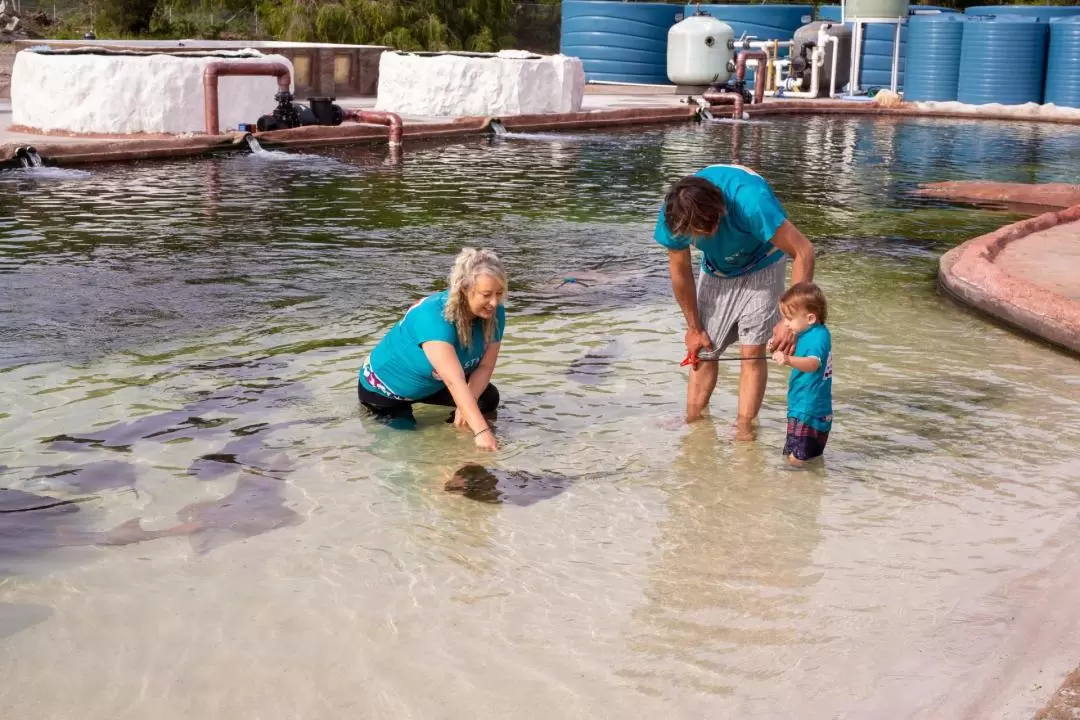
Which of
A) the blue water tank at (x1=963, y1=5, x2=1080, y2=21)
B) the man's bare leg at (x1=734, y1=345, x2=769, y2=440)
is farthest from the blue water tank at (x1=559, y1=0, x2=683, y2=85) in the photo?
the man's bare leg at (x1=734, y1=345, x2=769, y2=440)

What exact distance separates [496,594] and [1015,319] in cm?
491

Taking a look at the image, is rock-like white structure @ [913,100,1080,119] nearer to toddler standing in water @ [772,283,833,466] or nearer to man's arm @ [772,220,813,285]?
toddler standing in water @ [772,283,833,466]

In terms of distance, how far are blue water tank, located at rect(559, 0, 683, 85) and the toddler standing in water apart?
28190mm

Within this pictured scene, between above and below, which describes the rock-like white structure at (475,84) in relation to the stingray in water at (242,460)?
above

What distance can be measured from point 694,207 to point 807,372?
894 millimetres

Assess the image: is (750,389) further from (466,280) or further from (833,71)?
(833,71)

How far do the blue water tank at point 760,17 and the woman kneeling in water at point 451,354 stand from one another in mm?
28038

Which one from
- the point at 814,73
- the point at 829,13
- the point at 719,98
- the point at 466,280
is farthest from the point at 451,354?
the point at 829,13

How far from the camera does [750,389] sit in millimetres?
5570

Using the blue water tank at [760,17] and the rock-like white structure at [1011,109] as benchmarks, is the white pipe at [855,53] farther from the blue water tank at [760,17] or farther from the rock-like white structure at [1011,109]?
the blue water tank at [760,17]

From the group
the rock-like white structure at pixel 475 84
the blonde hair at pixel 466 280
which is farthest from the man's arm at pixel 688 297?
the rock-like white structure at pixel 475 84

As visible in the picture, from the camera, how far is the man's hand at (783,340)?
499 centimetres

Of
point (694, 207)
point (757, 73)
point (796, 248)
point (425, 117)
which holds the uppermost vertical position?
point (757, 73)

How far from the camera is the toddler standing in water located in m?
4.97
